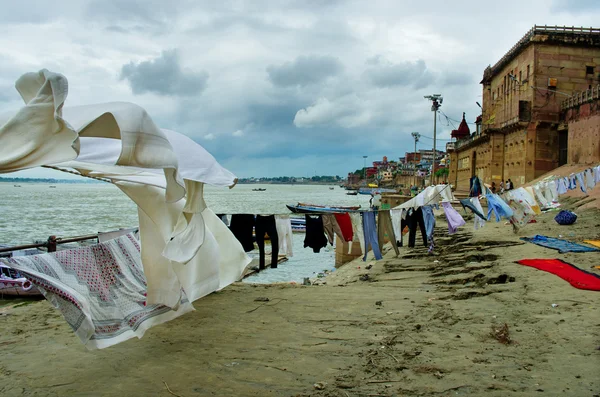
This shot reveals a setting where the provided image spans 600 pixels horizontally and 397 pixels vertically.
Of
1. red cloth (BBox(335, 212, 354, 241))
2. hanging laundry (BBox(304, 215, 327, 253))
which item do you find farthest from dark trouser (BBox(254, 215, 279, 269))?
red cloth (BBox(335, 212, 354, 241))

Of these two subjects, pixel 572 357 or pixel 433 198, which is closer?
pixel 572 357

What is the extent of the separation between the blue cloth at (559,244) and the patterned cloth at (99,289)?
9.54 metres

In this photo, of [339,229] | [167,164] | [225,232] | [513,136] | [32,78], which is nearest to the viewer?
[32,78]

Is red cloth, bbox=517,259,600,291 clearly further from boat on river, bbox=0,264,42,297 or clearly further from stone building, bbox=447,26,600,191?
stone building, bbox=447,26,600,191

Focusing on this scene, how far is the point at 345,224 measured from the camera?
975 centimetres

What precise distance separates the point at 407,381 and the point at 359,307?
2.94 meters

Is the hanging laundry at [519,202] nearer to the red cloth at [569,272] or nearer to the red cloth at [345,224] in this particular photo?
the red cloth at [569,272]

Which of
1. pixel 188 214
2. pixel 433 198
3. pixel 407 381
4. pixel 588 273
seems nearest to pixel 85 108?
pixel 188 214

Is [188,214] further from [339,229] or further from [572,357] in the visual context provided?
[339,229]

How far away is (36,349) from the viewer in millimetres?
5500

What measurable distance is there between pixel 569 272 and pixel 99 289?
27.5ft

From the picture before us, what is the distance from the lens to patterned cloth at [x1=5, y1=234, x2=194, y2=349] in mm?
4074

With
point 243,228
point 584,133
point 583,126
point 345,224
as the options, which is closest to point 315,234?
point 345,224

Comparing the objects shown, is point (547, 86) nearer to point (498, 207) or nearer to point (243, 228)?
point (498, 207)
